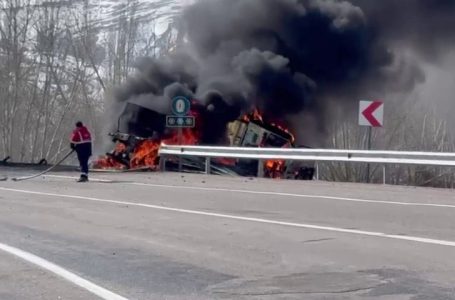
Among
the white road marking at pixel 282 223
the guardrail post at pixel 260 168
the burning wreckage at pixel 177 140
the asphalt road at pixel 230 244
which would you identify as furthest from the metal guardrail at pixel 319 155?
the white road marking at pixel 282 223

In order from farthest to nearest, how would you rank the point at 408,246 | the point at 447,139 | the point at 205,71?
1. the point at 447,139
2. the point at 205,71
3. the point at 408,246

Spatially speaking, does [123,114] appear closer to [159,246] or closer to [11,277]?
[159,246]

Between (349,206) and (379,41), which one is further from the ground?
(379,41)

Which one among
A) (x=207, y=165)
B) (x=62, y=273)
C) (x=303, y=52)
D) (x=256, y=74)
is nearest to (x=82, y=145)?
(x=207, y=165)

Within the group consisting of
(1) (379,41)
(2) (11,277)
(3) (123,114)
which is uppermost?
(1) (379,41)

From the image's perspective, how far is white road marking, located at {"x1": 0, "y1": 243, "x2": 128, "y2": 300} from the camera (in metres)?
8.22

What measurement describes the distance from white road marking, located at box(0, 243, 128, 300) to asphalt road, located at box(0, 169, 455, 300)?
1.0 inches

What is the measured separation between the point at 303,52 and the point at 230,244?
21.7m

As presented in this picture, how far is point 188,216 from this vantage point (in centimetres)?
1462

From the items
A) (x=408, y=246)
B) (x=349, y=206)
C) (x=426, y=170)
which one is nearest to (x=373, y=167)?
(x=426, y=170)

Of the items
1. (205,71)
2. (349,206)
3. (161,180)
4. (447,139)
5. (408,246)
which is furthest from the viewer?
(447,139)

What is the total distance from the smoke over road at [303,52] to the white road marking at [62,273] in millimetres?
20219

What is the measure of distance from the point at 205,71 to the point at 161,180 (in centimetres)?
940

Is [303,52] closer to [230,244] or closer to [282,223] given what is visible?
[282,223]
